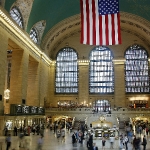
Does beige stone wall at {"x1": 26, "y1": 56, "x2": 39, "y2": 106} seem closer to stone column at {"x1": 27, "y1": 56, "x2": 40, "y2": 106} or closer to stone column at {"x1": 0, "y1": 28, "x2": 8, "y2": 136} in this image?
stone column at {"x1": 27, "y1": 56, "x2": 40, "y2": 106}

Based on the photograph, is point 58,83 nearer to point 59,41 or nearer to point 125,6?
point 59,41

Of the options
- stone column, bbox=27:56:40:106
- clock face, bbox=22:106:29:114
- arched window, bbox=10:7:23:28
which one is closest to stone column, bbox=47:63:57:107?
stone column, bbox=27:56:40:106

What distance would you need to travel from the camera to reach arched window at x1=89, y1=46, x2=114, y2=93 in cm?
4406

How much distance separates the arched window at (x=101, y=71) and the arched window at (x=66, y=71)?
2960mm

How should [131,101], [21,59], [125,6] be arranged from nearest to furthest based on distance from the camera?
[21,59] < [125,6] < [131,101]

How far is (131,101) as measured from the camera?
43062mm

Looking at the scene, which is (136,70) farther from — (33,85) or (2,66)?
(2,66)

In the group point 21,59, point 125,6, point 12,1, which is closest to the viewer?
point 12,1

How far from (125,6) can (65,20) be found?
29.6ft

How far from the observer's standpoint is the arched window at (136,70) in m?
43.4

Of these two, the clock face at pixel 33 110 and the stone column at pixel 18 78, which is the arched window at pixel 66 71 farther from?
the stone column at pixel 18 78

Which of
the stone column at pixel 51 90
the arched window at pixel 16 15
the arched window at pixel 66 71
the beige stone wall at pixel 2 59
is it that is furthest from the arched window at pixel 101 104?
the beige stone wall at pixel 2 59

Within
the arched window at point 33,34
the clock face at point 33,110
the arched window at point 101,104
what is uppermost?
A: the arched window at point 33,34

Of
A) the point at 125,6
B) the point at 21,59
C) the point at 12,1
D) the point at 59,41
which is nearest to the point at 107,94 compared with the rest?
the point at 59,41
